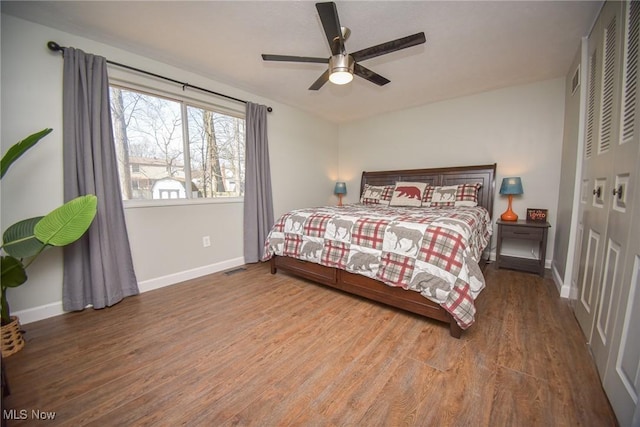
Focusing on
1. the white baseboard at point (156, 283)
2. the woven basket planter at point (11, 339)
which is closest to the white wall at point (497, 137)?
the white baseboard at point (156, 283)

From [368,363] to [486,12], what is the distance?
265 centimetres

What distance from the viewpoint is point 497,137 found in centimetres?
330

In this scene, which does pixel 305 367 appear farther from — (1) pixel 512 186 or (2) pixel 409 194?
(1) pixel 512 186

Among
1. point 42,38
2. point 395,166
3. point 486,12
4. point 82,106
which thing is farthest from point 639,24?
point 42,38

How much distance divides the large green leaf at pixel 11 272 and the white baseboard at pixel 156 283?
0.55 meters

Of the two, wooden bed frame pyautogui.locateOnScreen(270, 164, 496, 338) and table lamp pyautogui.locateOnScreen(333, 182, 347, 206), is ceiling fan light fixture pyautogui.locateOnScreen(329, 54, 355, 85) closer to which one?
wooden bed frame pyautogui.locateOnScreen(270, 164, 496, 338)

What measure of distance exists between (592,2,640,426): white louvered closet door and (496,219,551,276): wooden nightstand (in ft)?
5.08

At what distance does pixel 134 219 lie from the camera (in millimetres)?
2418

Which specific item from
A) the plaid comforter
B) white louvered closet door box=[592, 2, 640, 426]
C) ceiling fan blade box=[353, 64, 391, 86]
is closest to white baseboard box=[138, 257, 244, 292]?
the plaid comforter

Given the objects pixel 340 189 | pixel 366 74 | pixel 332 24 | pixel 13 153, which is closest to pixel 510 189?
pixel 366 74

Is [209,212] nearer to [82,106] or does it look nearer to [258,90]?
[82,106]

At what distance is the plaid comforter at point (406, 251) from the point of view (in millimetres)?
1645

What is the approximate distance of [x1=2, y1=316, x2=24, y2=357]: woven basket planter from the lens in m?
1.50

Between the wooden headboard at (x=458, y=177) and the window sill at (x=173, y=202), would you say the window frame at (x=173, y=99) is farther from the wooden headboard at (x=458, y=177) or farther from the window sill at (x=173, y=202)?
the wooden headboard at (x=458, y=177)
